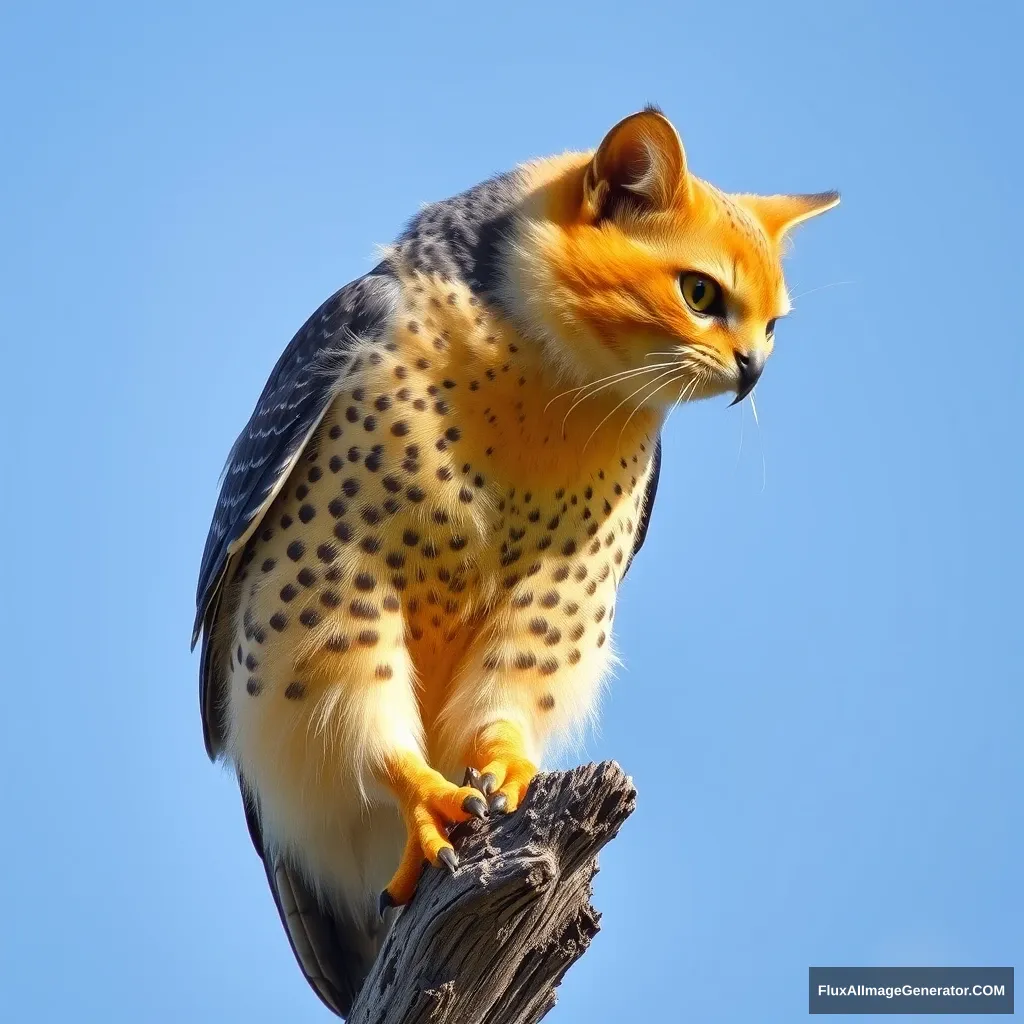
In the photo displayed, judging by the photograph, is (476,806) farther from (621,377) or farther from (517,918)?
(621,377)

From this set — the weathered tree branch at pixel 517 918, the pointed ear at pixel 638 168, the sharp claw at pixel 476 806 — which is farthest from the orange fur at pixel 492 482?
the weathered tree branch at pixel 517 918

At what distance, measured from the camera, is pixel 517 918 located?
4.03 meters

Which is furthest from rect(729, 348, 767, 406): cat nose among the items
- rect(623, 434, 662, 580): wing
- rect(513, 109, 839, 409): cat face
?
rect(623, 434, 662, 580): wing

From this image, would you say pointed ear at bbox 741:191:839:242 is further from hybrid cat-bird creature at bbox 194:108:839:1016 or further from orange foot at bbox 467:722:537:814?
orange foot at bbox 467:722:537:814

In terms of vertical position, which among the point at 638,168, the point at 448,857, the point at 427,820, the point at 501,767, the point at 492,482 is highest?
the point at 638,168

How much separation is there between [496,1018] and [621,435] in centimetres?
205

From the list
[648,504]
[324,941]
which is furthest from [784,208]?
[324,941]

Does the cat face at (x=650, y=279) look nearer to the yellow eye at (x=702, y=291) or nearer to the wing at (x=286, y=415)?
the yellow eye at (x=702, y=291)

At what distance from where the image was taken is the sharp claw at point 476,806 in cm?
448

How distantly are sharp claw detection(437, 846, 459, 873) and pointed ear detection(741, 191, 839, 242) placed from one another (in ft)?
8.43

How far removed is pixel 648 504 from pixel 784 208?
4.60ft

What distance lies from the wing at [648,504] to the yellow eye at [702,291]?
3.36 ft

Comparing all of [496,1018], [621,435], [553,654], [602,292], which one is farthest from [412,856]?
[602,292]

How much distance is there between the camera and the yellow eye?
4844 millimetres
